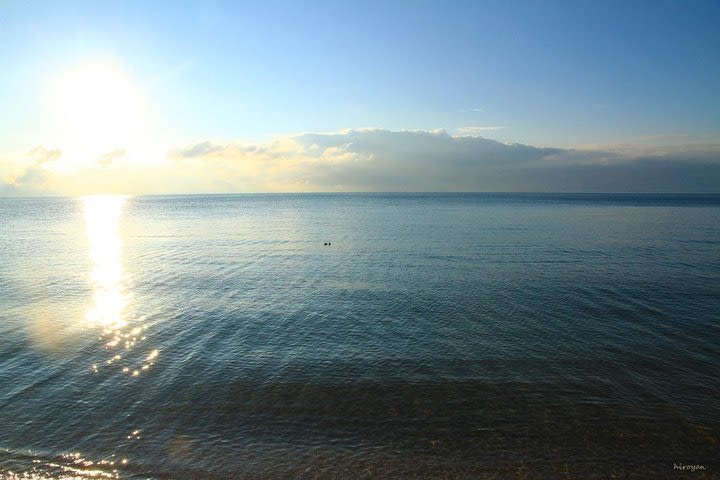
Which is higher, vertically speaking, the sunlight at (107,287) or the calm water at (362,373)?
the sunlight at (107,287)

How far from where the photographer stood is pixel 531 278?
161 feet

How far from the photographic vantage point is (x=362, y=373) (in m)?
25.2

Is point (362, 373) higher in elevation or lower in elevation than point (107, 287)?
lower

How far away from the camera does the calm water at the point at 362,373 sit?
17594 millimetres

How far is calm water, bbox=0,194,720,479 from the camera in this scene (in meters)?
17.6

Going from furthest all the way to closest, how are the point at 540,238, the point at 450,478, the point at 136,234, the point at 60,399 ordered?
the point at 136,234, the point at 540,238, the point at 60,399, the point at 450,478

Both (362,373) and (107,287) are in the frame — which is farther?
(107,287)

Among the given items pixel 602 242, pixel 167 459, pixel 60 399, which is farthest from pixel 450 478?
pixel 602 242

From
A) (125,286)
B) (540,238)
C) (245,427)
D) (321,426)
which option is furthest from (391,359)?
(540,238)

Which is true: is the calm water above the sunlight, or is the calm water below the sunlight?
below

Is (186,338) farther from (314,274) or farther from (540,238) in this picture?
(540,238)

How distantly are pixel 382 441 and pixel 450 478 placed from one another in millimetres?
3578

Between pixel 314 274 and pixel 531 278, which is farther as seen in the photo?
pixel 314 274

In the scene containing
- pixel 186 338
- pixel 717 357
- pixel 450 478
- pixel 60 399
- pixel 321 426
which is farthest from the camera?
pixel 186 338
